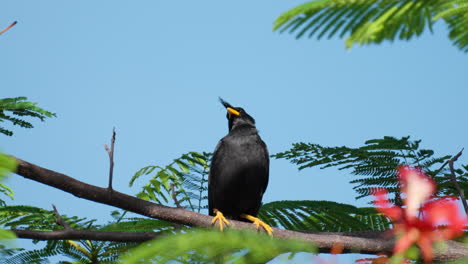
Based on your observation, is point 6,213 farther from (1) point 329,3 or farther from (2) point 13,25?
(1) point 329,3

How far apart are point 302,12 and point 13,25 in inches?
32.7

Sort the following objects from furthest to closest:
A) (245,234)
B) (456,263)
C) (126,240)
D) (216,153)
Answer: (216,153)
(126,240)
(245,234)
(456,263)

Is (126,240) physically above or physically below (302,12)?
below

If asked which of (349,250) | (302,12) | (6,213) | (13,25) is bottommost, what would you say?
(349,250)

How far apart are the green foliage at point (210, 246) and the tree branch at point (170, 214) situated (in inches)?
69.9

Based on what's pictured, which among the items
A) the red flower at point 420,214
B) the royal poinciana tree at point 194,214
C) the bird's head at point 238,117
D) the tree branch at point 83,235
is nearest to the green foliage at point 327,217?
the royal poinciana tree at point 194,214

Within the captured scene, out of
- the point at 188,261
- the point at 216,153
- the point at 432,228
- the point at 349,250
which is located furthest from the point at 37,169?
the point at 216,153

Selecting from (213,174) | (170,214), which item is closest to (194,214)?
(170,214)

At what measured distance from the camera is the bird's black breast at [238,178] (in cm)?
459

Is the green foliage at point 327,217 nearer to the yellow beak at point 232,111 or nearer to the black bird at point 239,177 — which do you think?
the black bird at point 239,177

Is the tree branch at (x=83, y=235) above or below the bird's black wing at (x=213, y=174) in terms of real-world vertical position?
below

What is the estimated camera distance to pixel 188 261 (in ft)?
2.82

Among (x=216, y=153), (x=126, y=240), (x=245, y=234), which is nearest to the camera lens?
(x=245, y=234)

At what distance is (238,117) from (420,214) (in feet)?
15.6
